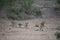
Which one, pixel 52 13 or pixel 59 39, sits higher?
pixel 59 39

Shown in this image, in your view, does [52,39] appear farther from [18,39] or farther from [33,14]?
[33,14]

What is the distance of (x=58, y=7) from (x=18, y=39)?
18.4 meters

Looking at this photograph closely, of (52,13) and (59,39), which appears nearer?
(59,39)

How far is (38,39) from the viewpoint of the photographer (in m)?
12.6

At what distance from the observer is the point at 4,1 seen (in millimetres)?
17797

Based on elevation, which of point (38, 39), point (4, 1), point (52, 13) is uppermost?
point (4, 1)

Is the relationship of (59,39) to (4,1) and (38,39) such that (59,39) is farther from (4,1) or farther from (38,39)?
(4,1)

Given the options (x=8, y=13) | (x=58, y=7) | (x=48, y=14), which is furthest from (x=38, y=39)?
(x=58, y=7)

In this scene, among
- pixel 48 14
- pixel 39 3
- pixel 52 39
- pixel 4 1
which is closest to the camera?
pixel 52 39

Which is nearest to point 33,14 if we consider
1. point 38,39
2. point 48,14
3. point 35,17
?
point 35,17

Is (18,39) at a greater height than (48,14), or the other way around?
(18,39)

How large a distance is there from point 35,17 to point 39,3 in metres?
6.80

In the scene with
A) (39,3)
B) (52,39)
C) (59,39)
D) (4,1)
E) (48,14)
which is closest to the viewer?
(59,39)

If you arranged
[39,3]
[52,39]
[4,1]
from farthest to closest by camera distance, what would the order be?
[39,3], [4,1], [52,39]
